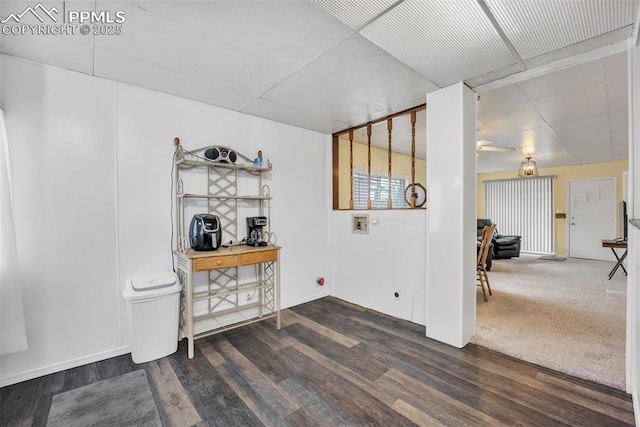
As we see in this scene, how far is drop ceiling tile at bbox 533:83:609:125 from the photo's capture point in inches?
106

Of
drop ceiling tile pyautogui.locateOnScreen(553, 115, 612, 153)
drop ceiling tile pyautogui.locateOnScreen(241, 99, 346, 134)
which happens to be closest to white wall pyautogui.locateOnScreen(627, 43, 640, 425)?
drop ceiling tile pyautogui.locateOnScreen(553, 115, 612, 153)

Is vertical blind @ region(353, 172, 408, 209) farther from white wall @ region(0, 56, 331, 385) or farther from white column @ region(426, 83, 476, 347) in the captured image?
white wall @ region(0, 56, 331, 385)

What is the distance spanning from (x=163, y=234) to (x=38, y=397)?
136 centimetres

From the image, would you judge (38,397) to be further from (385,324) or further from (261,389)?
(385,324)

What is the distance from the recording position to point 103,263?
2334 mm

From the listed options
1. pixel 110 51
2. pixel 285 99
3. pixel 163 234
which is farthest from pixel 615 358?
pixel 110 51

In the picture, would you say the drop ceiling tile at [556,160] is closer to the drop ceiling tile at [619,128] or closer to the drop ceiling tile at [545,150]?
the drop ceiling tile at [545,150]

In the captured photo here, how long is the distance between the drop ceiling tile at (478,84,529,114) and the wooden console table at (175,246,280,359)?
2.70 metres

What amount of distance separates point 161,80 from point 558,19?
114 inches

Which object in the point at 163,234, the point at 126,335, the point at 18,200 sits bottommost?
the point at 126,335

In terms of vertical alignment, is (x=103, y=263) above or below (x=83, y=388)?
→ above

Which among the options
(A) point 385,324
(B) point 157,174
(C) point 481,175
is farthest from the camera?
(C) point 481,175

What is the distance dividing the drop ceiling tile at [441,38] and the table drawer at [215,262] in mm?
2085

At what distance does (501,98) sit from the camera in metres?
2.84
